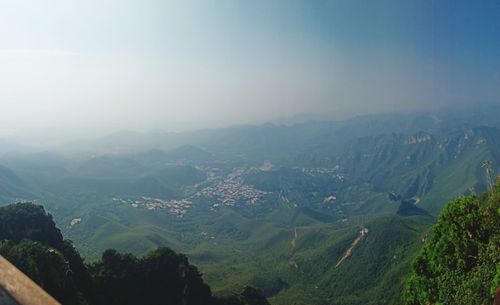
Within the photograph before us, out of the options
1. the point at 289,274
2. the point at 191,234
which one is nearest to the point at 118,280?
the point at 289,274

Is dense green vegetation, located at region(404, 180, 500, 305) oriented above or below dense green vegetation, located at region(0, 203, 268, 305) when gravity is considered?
above

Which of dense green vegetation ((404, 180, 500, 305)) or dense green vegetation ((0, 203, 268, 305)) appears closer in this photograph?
dense green vegetation ((404, 180, 500, 305))

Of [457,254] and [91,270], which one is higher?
[457,254]

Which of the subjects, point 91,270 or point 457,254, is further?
point 91,270

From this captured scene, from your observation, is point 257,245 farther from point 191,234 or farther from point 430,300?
point 430,300

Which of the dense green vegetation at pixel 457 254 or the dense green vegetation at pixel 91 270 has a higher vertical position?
the dense green vegetation at pixel 457 254
